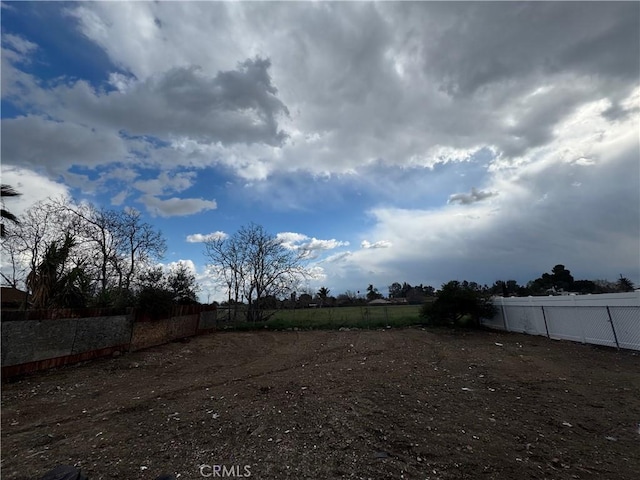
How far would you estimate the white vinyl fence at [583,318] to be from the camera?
9992 mm

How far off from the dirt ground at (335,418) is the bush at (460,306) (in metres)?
7.63

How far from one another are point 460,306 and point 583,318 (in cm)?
619

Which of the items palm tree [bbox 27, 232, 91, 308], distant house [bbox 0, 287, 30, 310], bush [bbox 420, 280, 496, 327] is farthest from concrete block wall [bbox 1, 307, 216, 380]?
distant house [bbox 0, 287, 30, 310]

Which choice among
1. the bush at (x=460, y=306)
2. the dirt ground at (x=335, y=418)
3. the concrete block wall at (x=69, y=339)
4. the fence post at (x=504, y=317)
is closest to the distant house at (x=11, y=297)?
the concrete block wall at (x=69, y=339)

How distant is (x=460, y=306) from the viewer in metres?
17.7

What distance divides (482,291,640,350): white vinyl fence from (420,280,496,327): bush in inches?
51.7

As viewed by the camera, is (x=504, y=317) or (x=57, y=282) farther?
(x=504, y=317)

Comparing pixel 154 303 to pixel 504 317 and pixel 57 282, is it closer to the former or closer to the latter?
pixel 57 282

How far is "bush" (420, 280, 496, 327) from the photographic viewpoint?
→ 17531 millimetres

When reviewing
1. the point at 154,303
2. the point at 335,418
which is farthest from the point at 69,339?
the point at 335,418

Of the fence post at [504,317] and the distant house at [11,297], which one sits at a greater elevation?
the distant house at [11,297]

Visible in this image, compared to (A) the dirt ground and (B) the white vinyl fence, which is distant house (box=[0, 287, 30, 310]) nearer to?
(A) the dirt ground

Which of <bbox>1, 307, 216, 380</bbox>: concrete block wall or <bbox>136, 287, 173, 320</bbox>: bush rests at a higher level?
<bbox>136, 287, 173, 320</bbox>: bush

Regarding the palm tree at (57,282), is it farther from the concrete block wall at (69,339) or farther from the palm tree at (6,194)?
the palm tree at (6,194)
